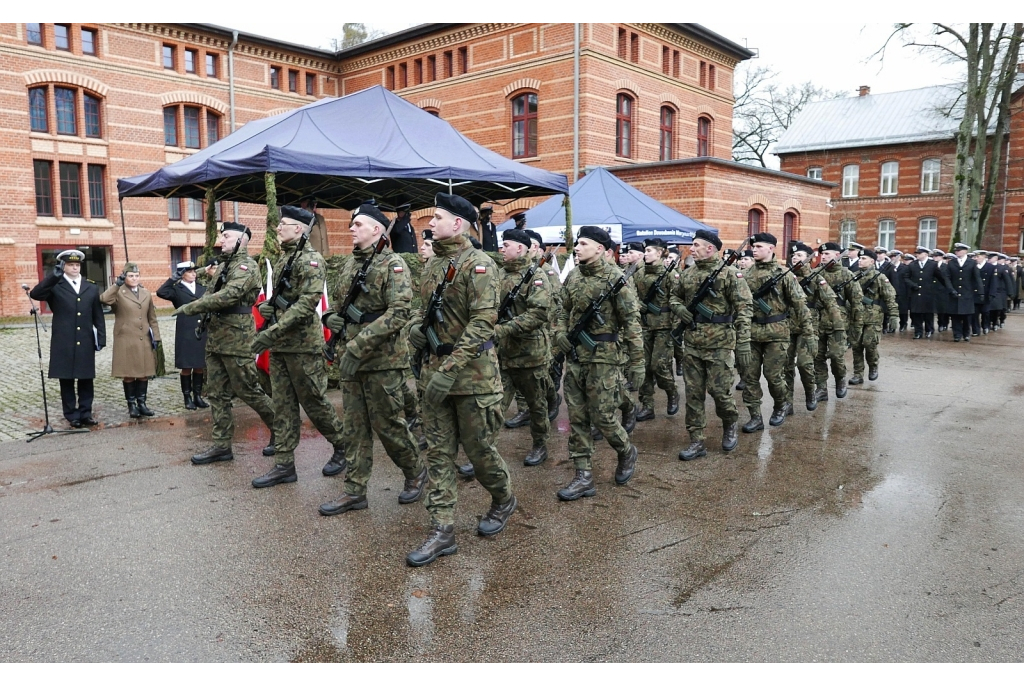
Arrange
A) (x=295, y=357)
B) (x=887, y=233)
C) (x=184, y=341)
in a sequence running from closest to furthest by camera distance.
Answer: (x=295, y=357), (x=184, y=341), (x=887, y=233)

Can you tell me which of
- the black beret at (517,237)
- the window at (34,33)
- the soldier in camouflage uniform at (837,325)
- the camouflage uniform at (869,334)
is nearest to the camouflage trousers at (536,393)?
the black beret at (517,237)

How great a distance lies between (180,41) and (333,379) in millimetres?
21084

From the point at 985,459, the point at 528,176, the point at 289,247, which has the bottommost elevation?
the point at 985,459

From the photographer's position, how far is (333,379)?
1045 centimetres

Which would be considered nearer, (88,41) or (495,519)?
(495,519)

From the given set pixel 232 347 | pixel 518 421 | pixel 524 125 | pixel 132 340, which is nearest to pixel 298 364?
pixel 232 347

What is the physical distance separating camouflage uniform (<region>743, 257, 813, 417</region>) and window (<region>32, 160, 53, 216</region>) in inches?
939

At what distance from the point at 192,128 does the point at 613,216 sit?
1773 centimetres

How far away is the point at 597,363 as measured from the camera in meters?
5.88

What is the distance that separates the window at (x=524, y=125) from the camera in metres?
25.4

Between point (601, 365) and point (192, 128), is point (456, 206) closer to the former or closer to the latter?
point (601, 365)

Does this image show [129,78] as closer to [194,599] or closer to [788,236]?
[788,236]

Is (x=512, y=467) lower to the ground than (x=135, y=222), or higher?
lower

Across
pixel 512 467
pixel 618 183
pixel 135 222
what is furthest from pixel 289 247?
pixel 135 222
